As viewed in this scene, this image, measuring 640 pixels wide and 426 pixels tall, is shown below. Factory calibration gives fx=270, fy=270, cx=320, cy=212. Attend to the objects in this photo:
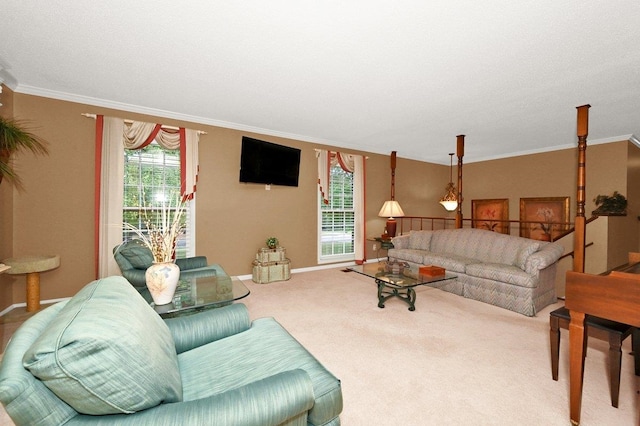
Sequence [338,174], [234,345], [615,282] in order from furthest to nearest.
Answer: [338,174], [234,345], [615,282]

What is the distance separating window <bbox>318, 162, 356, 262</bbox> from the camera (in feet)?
18.5

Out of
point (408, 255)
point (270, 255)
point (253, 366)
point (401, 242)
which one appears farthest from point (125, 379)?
point (401, 242)

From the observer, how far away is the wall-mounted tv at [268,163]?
4.57 meters

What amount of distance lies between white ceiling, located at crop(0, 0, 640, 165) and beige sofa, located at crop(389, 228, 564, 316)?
1.93m

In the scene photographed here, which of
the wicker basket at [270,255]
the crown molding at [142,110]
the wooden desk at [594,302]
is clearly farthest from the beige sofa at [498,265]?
the crown molding at [142,110]

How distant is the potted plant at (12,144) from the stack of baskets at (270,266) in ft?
9.85

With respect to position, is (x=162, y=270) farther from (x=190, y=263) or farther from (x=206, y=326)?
(x=190, y=263)

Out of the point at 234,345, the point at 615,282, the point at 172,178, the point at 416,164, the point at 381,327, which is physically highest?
the point at 416,164

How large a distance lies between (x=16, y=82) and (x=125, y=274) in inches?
107

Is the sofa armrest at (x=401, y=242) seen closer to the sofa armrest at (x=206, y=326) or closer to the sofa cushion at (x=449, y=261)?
the sofa cushion at (x=449, y=261)

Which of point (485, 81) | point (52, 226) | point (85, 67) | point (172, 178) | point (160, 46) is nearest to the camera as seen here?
point (160, 46)

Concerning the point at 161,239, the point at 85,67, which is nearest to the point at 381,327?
the point at 161,239

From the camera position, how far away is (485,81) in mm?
2977

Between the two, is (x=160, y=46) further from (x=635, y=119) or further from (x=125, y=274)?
(x=635, y=119)
